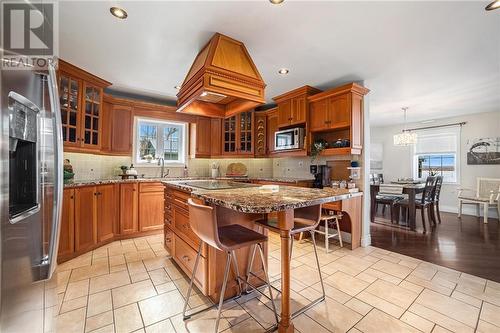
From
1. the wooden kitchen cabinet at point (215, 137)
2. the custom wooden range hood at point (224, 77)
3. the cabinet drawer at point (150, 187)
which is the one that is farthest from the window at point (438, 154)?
the cabinet drawer at point (150, 187)

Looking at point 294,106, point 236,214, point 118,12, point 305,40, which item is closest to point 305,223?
point 236,214

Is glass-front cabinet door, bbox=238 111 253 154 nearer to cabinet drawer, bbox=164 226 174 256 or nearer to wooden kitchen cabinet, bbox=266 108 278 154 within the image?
wooden kitchen cabinet, bbox=266 108 278 154

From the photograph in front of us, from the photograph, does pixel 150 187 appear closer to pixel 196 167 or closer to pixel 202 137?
pixel 196 167

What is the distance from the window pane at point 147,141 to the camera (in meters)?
4.10

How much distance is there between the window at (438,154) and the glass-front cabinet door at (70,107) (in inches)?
308

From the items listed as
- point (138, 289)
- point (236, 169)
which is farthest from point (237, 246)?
point (236, 169)

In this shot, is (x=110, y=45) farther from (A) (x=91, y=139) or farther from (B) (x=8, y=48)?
(B) (x=8, y=48)

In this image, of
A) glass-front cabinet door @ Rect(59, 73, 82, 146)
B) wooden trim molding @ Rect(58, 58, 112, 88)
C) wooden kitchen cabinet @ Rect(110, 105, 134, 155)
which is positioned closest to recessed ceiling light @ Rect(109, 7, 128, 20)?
wooden trim molding @ Rect(58, 58, 112, 88)

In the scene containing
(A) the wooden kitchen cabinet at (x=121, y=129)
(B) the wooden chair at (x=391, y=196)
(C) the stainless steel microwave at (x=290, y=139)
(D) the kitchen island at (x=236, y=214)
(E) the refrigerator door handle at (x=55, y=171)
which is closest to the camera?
(E) the refrigerator door handle at (x=55, y=171)

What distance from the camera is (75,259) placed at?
2654mm

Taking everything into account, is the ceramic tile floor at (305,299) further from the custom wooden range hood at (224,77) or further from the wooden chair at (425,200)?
the wooden chair at (425,200)

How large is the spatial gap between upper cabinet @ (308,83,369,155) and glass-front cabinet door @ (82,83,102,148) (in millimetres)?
3371

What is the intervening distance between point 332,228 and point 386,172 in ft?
14.3

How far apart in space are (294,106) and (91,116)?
127 inches
